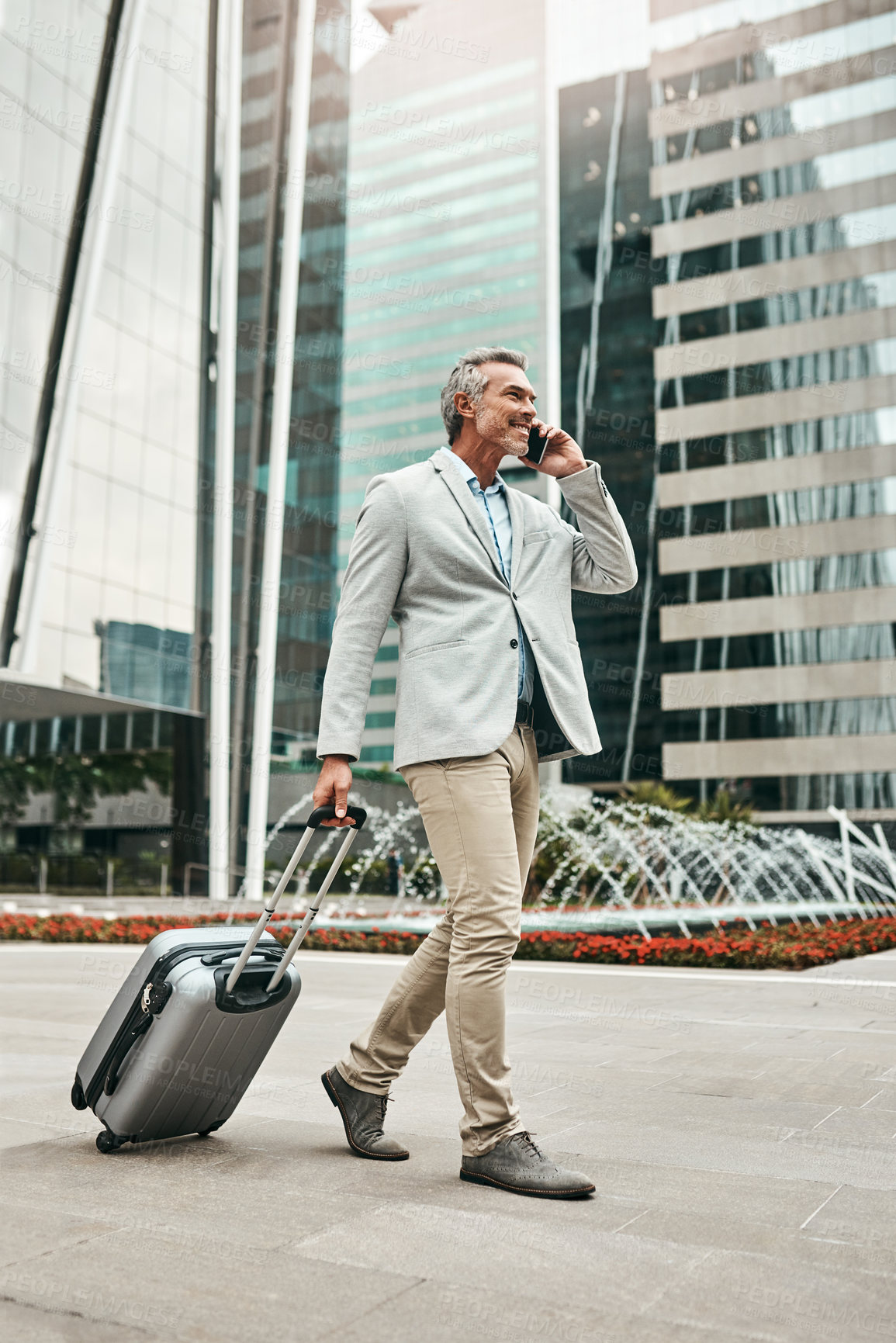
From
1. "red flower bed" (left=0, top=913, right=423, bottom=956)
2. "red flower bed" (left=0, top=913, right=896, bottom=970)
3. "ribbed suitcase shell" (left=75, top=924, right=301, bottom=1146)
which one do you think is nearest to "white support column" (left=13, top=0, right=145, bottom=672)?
"red flower bed" (left=0, top=913, right=423, bottom=956)

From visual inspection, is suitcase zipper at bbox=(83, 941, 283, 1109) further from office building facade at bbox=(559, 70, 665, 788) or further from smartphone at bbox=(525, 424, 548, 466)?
office building facade at bbox=(559, 70, 665, 788)

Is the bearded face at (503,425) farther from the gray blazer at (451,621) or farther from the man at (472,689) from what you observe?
the gray blazer at (451,621)

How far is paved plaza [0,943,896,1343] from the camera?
1.86m

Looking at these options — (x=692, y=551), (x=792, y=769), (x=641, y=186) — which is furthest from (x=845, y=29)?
(x=792, y=769)

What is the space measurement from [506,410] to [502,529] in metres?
0.33

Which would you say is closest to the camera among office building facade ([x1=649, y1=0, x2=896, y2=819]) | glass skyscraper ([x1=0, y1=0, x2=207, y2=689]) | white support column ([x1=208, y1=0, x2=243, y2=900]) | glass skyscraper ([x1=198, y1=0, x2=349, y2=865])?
glass skyscraper ([x1=0, y1=0, x2=207, y2=689])

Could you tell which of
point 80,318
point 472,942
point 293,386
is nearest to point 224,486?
point 293,386

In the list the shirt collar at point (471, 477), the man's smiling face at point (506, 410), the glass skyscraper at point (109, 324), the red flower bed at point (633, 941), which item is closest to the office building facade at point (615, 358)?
the glass skyscraper at point (109, 324)

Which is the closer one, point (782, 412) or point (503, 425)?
point (503, 425)

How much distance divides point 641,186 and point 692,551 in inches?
766

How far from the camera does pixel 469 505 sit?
10.3 ft

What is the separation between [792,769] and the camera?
4619cm

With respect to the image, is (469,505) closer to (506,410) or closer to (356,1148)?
(506,410)

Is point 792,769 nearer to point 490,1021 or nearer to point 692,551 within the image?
point 692,551
